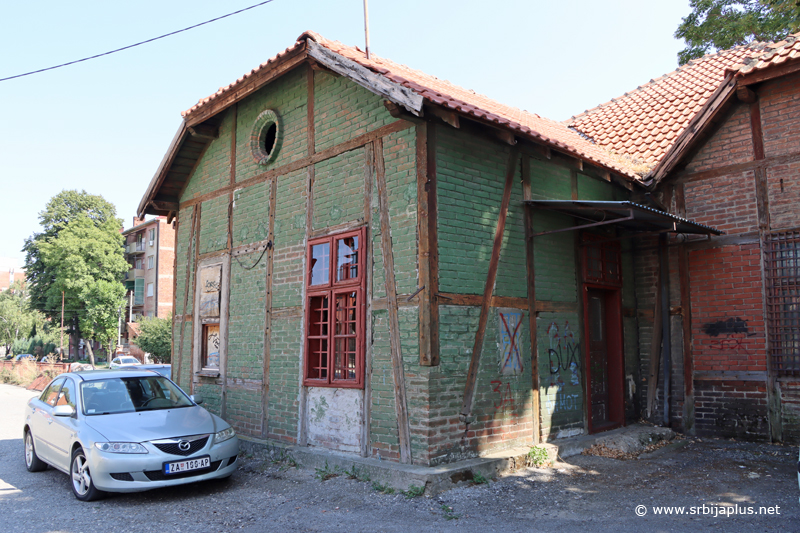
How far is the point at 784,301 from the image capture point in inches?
321

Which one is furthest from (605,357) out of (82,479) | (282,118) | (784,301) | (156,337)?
(156,337)

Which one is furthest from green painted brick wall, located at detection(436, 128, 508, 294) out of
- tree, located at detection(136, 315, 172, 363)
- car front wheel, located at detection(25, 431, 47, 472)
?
tree, located at detection(136, 315, 172, 363)

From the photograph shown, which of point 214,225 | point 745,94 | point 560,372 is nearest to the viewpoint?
point 560,372

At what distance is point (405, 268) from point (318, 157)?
2.47 metres

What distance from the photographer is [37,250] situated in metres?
39.2

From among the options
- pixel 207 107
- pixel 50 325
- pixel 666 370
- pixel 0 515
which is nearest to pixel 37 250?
pixel 50 325

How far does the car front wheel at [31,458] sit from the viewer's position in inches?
308

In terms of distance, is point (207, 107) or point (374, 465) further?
point (207, 107)

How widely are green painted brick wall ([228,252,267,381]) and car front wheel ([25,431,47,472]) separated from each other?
2.77 m

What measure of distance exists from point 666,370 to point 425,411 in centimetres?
488

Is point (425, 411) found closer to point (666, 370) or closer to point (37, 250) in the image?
point (666, 370)

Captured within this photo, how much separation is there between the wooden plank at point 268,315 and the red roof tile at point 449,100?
1885 millimetres

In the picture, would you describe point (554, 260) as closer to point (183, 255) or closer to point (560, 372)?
point (560, 372)

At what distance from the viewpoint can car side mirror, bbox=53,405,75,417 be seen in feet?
22.1
